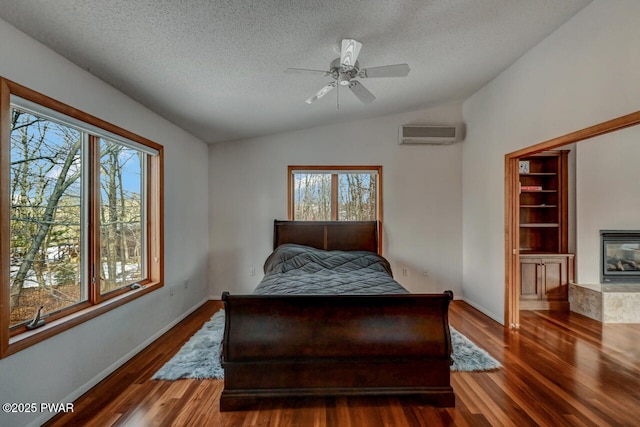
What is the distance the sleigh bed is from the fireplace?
348 centimetres

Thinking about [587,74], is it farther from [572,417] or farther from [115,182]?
[115,182]

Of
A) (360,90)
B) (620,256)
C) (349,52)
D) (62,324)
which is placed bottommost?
(62,324)

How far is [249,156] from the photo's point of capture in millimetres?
4605

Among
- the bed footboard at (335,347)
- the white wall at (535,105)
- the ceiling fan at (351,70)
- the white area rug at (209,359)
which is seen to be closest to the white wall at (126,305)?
the white area rug at (209,359)

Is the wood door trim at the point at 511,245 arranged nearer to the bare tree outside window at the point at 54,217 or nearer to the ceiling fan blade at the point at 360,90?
the ceiling fan blade at the point at 360,90

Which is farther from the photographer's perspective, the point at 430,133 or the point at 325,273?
the point at 430,133

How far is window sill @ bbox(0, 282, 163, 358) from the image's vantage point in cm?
169

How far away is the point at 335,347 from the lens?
2070 millimetres

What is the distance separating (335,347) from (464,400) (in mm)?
1004

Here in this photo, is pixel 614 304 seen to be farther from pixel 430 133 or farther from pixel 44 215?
pixel 44 215

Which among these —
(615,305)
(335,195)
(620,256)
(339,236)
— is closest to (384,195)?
(335,195)

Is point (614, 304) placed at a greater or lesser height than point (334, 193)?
lesser

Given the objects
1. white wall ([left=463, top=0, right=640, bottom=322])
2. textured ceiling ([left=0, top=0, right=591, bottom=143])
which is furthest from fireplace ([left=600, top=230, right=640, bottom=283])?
textured ceiling ([left=0, top=0, right=591, bottom=143])

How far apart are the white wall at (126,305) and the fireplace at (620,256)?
5.53 meters
